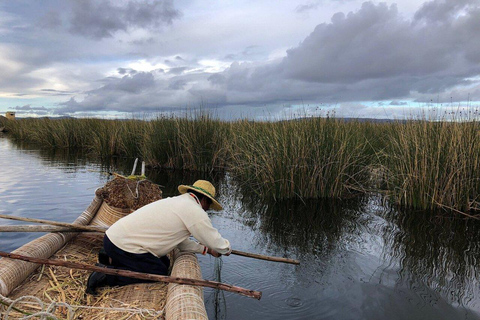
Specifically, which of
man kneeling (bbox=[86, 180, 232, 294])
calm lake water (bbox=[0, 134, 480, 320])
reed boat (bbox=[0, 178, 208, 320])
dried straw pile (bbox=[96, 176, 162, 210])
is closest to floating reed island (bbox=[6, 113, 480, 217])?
calm lake water (bbox=[0, 134, 480, 320])

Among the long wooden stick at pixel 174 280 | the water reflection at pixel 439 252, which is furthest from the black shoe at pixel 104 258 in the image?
the water reflection at pixel 439 252

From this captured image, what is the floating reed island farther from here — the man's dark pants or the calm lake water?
the man's dark pants

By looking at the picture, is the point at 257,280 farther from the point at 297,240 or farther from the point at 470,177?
the point at 470,177

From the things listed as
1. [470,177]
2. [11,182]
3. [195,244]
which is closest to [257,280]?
[195,244]

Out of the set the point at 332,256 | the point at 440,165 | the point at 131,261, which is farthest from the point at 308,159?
the point at 131,261

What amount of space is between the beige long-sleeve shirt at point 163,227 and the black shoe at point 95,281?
0.31 m

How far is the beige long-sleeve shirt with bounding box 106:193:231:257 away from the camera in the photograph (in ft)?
11.8

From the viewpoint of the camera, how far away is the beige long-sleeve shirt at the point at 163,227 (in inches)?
142

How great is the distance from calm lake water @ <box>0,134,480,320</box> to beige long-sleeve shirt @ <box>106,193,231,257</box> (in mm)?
1081

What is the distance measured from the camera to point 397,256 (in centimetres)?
603

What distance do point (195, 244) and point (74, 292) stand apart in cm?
123

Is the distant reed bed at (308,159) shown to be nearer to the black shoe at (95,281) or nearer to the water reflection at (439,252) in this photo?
the water reflection at (439,252)

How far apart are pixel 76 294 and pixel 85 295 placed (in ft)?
0.27

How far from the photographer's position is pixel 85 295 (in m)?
3.61
